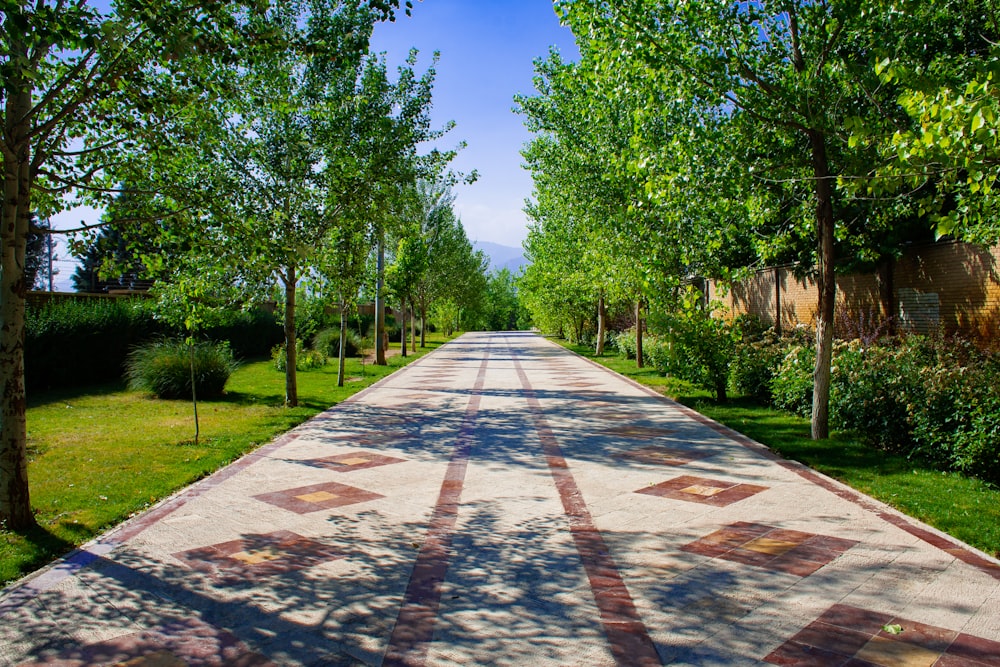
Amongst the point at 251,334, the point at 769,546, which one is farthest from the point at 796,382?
the point at 251,334

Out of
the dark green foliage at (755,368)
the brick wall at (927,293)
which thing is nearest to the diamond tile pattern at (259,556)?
the brick wall at (927,293)

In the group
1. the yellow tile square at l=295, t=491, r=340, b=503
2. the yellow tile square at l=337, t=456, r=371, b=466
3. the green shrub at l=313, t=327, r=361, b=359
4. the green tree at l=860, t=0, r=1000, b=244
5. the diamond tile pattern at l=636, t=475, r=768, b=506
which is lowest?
the yellow tile square at l=295, t=491, r=340, b=503

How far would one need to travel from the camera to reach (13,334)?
552 centimetres

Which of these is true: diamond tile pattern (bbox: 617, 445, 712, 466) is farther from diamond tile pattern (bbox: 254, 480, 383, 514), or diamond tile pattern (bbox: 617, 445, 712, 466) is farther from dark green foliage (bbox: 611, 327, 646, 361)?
dark green foliage (bbox: 611, 327, 646, 361)

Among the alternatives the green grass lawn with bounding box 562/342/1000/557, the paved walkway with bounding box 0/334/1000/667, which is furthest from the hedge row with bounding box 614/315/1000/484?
the paved walkway with bounding box 0/334/1000/667

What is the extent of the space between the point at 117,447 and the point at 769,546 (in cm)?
800

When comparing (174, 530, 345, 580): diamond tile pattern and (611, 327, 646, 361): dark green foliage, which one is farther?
(611, 327, 646, 361): dark green foliage

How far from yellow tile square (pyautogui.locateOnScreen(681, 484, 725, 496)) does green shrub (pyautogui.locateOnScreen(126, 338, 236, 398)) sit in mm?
10671

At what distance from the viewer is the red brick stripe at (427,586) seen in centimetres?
354

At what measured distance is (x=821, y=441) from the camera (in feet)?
28.7

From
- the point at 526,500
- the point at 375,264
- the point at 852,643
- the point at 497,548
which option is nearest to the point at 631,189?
the point at 526,500

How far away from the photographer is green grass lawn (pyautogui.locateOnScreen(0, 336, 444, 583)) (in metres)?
5.55

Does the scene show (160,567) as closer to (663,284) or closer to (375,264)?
(663,284)

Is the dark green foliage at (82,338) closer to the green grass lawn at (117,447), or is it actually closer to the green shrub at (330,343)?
the green grass lawn at (117,447)
